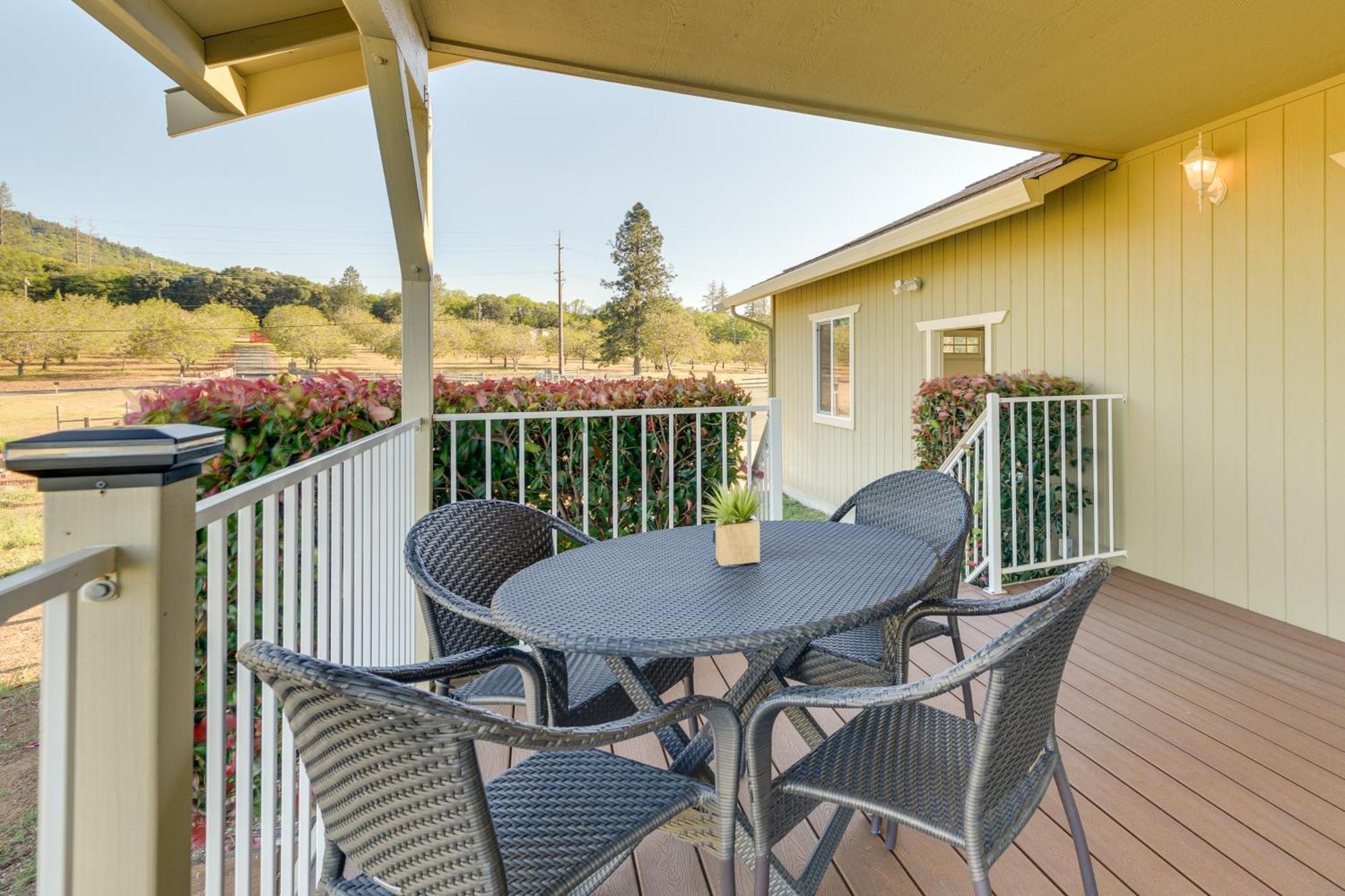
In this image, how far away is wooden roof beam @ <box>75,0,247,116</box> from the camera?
7.03ft

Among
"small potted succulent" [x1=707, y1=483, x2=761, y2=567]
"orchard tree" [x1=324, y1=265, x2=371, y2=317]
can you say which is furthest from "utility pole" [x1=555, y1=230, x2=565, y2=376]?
"small potted succulent" [x1=707, y1=483, x2=761, y2=567]

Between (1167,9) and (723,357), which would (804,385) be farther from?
(723,357)

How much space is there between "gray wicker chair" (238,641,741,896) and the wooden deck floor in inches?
23.7

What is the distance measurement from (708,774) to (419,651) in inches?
66.5

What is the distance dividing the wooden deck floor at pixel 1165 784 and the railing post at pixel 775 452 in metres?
0.85

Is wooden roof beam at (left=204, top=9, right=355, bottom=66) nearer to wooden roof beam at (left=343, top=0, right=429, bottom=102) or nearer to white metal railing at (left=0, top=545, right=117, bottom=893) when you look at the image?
wooden roof beam at (left=343, top=0, right=429, bottom=102)

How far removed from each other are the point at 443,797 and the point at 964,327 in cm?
586

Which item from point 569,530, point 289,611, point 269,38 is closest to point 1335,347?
point 569,530

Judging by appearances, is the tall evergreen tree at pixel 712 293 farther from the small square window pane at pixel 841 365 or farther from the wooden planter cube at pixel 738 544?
the wooden planter cube at pixel 738 544

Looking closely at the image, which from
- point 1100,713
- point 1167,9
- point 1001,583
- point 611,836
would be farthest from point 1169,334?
point 611,836

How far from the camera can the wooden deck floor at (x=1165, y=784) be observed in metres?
1.72

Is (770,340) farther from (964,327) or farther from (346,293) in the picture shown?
(346,293)

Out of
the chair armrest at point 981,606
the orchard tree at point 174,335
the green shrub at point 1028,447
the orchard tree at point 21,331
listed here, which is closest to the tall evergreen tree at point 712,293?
the orchard tree at point 174,335

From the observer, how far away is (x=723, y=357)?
17.6 m
